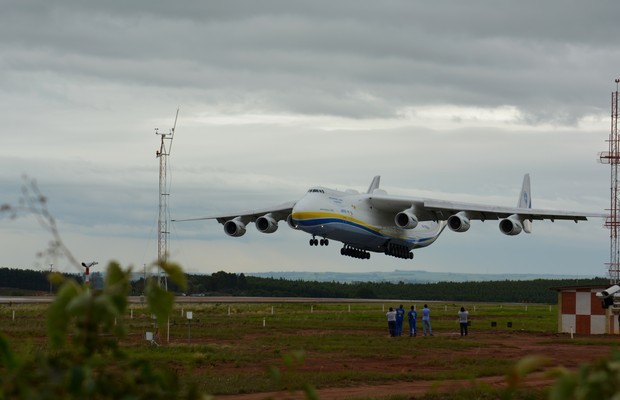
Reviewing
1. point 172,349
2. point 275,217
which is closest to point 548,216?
point 275,217

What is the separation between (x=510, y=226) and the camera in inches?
2309

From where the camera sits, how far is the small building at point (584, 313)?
3925cm

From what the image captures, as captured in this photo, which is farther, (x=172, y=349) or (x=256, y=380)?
(x=172, y=349)

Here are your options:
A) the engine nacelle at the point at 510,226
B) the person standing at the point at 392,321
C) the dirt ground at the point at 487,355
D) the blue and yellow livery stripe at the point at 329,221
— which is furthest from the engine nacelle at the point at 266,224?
the person standing at the point at 392,321

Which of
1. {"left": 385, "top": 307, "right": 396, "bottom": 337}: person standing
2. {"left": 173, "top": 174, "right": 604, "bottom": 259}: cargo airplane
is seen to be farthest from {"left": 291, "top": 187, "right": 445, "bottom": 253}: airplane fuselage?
{"left": 385, "top": 307, "right": 396, "bottom": 337}: person standing

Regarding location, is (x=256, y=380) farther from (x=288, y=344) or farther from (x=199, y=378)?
(x=288, y=344)

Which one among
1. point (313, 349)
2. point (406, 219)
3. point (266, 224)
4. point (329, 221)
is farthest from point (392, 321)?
point (266, 224)

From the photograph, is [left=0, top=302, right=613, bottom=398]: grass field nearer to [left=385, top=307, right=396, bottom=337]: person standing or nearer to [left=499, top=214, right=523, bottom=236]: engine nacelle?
[left=385, top=307, right=396, bottom=337]: person standing

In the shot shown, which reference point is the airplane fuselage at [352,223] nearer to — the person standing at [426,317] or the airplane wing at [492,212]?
the airplane wing at [492,212]

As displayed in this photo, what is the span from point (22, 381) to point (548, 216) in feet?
195

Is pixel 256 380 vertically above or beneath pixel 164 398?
beneath

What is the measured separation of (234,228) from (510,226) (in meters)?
18.1

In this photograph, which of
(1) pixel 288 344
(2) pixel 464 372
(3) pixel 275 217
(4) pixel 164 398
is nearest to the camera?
(4) pixel 164 398

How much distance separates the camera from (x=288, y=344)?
114 ft
